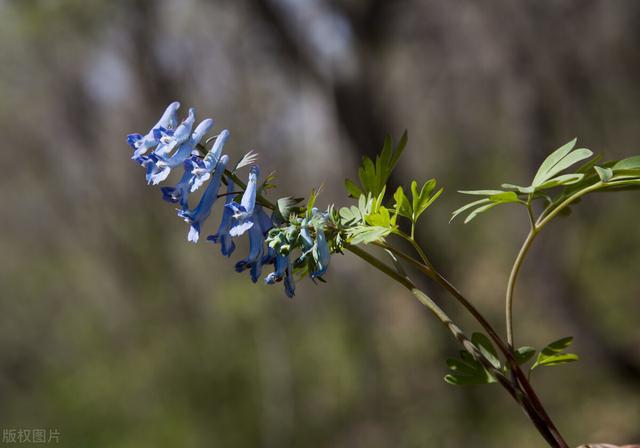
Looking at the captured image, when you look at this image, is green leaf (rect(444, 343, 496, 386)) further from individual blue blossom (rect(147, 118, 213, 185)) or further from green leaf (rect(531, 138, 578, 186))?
individual blue blossom (rect(147, 118, 213, 185))

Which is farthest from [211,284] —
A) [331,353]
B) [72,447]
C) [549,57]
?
[549,57]

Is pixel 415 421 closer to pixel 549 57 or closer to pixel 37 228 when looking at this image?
pixel 549 57

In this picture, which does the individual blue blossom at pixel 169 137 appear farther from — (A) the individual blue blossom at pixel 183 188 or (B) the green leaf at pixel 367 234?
(B) the green leaf at pixel 367 234

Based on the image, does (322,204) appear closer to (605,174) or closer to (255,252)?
(255,252)

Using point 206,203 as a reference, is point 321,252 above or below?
below

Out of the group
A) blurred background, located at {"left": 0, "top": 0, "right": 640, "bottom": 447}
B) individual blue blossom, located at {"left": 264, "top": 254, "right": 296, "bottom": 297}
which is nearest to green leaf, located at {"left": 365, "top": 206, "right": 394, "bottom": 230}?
individual blue blossom, located at {"left": 264, "top": 254, "right": 296, "bottom": 297}

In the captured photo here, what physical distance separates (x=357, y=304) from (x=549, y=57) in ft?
12.1

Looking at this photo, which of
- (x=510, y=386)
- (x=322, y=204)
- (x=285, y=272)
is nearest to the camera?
(x=510, y=386)

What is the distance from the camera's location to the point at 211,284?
8898 millimetres

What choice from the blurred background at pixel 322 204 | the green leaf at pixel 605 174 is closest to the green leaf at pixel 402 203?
the green leaf at pixel 605 174

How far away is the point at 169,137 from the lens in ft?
3.00

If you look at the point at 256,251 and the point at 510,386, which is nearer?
the point at 510,386

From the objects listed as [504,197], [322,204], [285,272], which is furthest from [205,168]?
[322,204]

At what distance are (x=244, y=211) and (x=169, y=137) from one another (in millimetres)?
178
